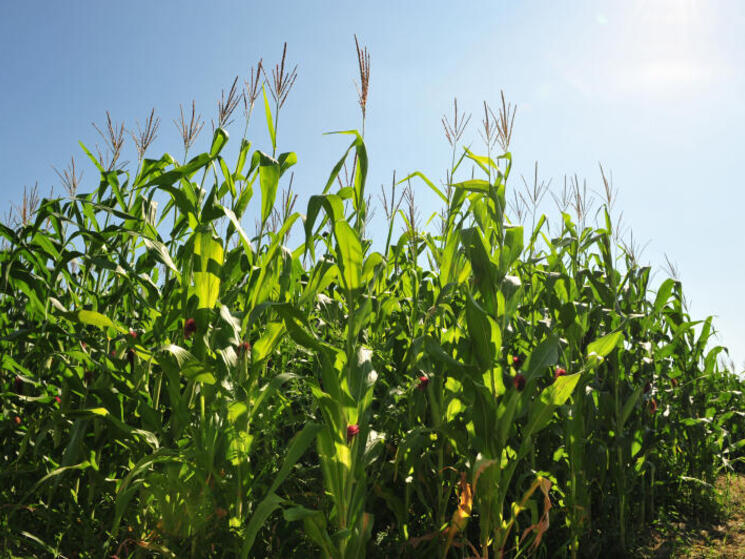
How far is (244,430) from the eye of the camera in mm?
1438

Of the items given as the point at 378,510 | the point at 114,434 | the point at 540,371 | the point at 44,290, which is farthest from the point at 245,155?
the point at 378,510

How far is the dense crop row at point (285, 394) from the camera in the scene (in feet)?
4.77

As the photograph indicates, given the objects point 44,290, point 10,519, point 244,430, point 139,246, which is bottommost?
point 10,519

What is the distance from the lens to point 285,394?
6.20ft

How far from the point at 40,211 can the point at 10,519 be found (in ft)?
3.39

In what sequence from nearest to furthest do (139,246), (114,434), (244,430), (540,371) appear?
(244,430)
(540,371)
(114,434)
(139,246)

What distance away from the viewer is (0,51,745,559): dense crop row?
145 centimetres

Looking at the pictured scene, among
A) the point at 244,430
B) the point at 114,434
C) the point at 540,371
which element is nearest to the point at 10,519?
the point at 114,434

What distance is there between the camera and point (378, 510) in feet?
6.60

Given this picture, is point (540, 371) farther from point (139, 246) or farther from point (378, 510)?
point (139, 246)

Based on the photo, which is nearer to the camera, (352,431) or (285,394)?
(352,431)

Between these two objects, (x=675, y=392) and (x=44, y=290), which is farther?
(x=675, y=392)

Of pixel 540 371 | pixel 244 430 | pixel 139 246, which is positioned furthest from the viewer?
pixel 139 246

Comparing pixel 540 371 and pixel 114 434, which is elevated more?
pixel 540 371
